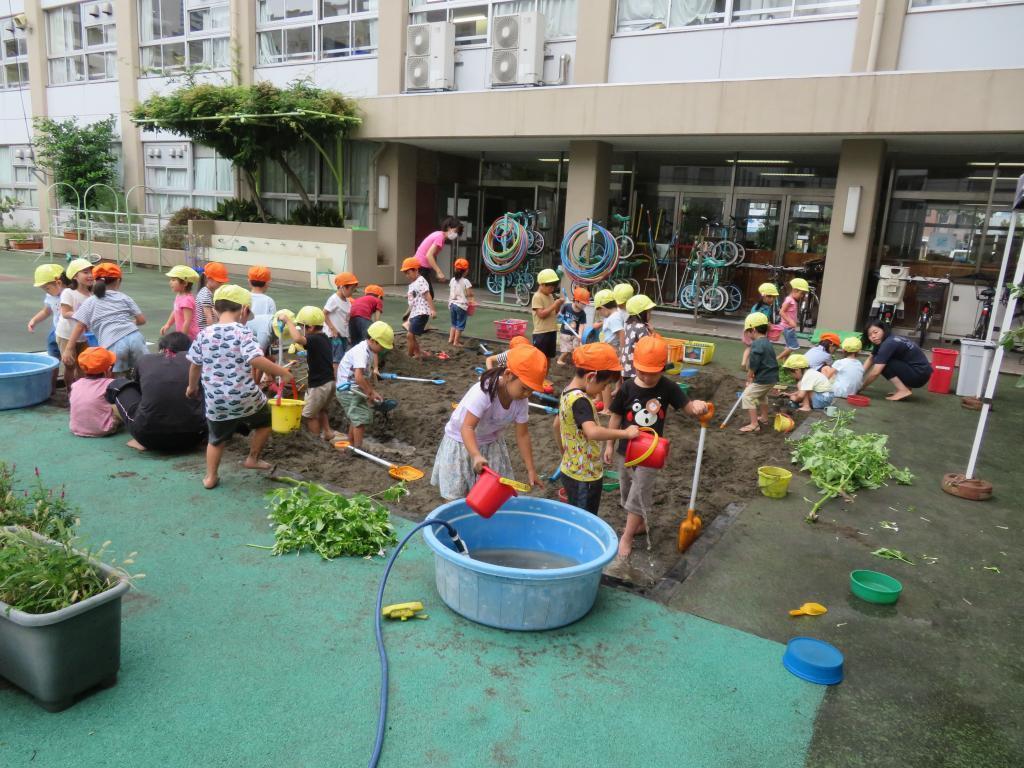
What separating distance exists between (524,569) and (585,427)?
35.6 inches

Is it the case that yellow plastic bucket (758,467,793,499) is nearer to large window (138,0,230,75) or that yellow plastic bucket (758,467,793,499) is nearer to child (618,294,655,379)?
child (618,294,655,379)

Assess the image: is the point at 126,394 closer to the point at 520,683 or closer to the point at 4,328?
the point at 520,683

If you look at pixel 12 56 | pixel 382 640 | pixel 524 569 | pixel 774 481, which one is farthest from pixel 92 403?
pixel 12 56

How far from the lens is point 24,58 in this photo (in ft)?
84.1

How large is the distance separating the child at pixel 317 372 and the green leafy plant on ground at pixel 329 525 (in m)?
1.77

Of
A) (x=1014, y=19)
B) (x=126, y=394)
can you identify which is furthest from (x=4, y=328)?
(x=1014, y=19)

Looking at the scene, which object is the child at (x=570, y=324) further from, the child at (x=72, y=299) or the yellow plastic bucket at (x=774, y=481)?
the child at (x=72, y=299)

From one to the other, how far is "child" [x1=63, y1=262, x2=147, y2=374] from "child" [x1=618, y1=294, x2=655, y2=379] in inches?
193

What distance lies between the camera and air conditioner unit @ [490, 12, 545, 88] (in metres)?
15.0

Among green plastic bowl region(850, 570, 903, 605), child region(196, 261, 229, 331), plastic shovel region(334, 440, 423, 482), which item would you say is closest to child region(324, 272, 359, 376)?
child region(196, 261, 229, 331)

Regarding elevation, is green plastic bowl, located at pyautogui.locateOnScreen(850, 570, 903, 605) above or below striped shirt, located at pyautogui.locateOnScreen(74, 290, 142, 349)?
below

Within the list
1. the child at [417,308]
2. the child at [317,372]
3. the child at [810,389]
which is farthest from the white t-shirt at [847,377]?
the child at [317,372]

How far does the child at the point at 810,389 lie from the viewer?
866 cm

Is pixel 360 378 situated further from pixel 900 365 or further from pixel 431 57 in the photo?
pixel 431 57
